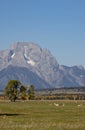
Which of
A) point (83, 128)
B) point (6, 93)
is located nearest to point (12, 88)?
point (6, 93)

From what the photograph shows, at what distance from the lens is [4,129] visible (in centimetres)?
3825

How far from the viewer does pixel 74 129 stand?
38.9 metres

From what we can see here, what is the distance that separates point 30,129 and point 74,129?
3.83 m

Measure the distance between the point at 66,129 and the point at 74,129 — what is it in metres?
0.82

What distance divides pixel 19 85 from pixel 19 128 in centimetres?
15524

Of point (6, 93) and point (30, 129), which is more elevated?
point (6, 93)

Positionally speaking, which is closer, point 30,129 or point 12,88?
point 30,129

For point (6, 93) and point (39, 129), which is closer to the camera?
point (39, 129)

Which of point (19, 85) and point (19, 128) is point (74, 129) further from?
point (19, 85)

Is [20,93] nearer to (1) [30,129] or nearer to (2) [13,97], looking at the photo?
(2) [13,97]

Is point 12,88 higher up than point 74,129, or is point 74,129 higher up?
point 12,88

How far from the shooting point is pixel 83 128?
4016cm

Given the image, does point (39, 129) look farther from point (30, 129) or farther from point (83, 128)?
point (83, 128)

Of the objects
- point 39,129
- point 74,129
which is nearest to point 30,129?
point 39,129
